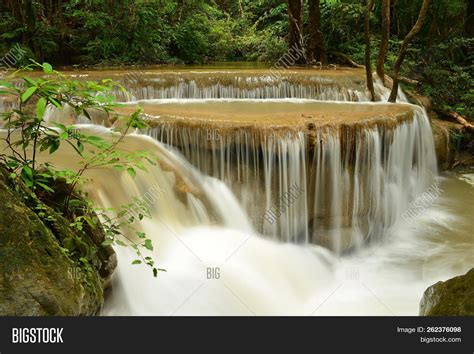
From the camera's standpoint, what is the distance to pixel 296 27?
11992mm

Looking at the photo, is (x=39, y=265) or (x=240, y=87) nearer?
(x=39, y=265)

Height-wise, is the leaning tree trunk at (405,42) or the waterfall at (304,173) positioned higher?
the leaning tree trunk at (405,42)

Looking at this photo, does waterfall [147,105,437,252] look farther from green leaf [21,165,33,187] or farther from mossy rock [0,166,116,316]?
green leaf [21,165,33,187]

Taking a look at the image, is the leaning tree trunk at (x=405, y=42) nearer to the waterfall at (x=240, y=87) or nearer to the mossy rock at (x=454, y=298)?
the waterfall at (x=240, y=87)

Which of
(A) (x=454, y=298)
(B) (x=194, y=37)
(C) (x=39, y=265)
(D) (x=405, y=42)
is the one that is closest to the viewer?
(C) (x=39, y=265)

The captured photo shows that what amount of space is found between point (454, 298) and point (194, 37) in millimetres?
12733

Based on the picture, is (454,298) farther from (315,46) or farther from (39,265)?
(315,46)

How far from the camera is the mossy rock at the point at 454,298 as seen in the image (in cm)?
284

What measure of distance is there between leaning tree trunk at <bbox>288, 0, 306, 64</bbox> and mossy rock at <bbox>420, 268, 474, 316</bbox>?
9.46m

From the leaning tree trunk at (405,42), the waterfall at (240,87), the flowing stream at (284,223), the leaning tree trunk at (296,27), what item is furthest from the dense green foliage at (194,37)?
the flowing stream at (284,223)

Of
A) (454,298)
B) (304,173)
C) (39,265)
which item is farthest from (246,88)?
(39,265)

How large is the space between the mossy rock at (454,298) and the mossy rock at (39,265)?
2.30 metres

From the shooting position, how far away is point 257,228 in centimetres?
591
